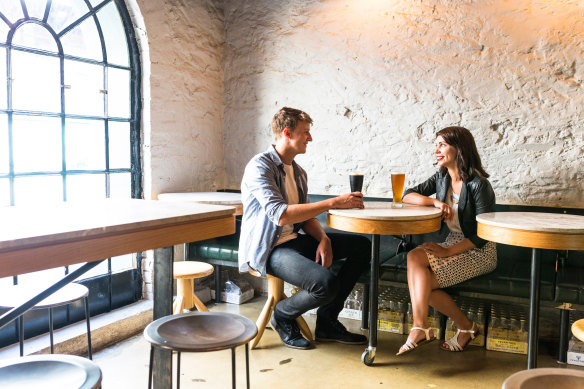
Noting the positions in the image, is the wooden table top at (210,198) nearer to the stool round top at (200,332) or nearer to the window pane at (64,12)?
the window pane at (64,12)

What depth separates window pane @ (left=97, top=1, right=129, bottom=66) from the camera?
342 cm

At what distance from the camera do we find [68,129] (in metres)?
3.21

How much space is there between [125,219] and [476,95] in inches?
110

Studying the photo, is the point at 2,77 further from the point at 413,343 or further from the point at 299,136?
the point at 413,343

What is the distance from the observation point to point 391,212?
2695 millimetres

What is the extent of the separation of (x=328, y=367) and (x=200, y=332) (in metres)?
1.51

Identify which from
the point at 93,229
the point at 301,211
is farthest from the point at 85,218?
the point at 301,211

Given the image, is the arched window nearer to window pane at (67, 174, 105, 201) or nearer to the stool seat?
window pane at (67, 174, 105, 201)

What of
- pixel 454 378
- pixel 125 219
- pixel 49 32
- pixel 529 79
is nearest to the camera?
pixel 125 219

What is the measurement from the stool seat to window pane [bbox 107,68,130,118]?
313 centimetres

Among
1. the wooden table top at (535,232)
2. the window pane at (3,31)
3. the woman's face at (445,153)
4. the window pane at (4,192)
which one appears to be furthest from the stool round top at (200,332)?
the window pane at (3,31)

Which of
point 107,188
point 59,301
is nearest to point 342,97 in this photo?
point 107,188

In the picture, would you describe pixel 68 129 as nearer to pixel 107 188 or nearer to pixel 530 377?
pixel 107 188

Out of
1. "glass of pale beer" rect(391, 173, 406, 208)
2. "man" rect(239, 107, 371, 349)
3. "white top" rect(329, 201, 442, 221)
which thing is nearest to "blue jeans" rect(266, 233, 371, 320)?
"man" rect(239, 107, 371, 349)
